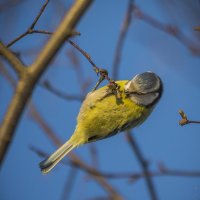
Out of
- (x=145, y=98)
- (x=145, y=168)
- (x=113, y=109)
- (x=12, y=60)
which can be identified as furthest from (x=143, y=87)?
(x=12, y=60)

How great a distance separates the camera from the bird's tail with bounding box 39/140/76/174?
99.3 inches

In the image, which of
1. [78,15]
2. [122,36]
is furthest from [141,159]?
[78,15]

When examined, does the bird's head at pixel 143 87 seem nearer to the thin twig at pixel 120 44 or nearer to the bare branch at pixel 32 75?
the thin twig at pixel 120 44

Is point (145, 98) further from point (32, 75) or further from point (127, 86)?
point (32, 75)

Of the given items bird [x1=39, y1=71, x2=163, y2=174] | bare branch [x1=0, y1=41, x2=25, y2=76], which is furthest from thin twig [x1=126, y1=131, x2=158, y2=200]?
bare branch [x1=0, y1=41, x2=25, y2=76]

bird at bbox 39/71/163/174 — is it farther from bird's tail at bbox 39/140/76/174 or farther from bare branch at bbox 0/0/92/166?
bare branch at bbox 0/0/92/166

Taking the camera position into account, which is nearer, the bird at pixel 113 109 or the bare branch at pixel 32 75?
the bare branch at pixel 32 75

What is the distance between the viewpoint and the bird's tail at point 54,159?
252 cm

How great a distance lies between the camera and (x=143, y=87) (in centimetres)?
256

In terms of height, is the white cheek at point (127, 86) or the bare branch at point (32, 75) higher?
the white cheek at point (127, 86)

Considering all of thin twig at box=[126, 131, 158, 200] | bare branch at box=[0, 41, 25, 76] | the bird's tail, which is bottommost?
→ thin twig at box=[126, 131, 158, 200]

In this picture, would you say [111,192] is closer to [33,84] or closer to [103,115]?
[103,115]

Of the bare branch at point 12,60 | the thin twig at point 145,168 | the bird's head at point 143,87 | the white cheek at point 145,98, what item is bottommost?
the thin twig at point 145,168

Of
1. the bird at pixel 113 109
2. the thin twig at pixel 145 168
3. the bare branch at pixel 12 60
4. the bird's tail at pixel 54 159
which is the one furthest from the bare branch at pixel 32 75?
the thin twig at pixel 145 168
